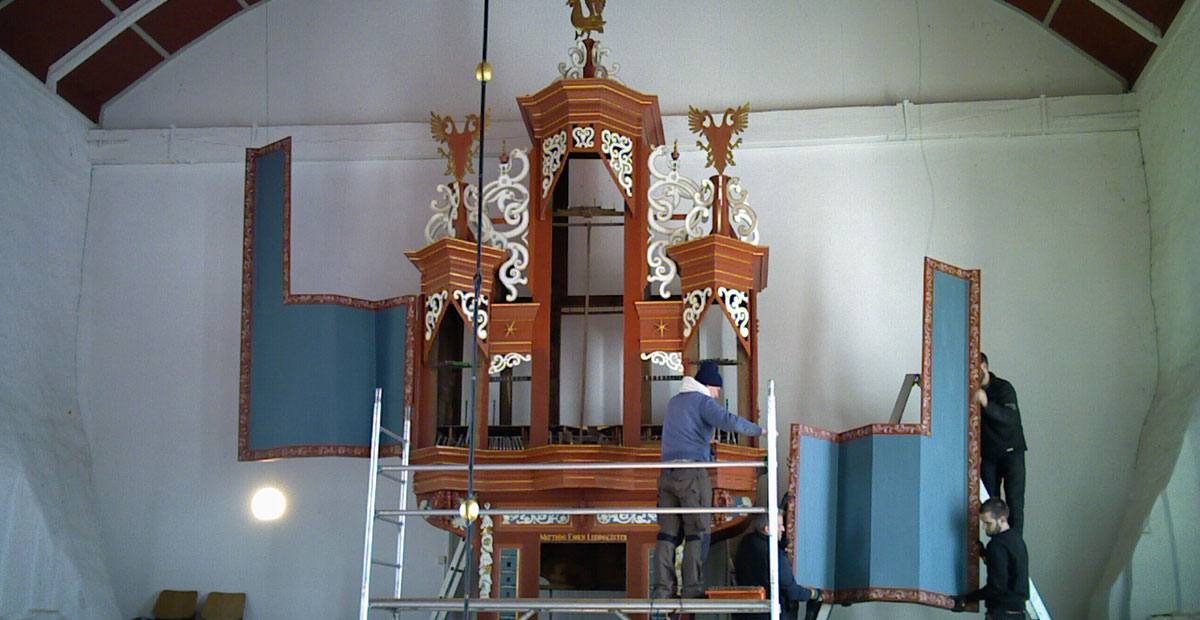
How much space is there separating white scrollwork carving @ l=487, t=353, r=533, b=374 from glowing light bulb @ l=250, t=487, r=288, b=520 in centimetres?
239

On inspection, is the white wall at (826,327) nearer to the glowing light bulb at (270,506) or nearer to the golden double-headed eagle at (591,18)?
the glowing light bulb at (270,506)

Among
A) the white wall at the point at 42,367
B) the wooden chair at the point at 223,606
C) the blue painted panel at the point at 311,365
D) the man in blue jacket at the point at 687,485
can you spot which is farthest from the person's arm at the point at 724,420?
the white wall at the point at 42,367

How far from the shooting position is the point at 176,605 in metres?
10.2

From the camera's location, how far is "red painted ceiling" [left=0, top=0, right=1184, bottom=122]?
10148 millimetres

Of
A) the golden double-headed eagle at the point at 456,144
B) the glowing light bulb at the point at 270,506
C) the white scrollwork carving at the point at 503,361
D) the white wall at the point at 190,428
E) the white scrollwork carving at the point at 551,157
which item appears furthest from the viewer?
the glowing light bulb at the point at 270,506

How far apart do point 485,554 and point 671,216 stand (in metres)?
2.74

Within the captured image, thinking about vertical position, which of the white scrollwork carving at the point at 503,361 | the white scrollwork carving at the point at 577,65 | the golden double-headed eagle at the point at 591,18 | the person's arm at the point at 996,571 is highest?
the golden double-headed eagle at the point at 591,18

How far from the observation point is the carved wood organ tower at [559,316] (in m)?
8.85

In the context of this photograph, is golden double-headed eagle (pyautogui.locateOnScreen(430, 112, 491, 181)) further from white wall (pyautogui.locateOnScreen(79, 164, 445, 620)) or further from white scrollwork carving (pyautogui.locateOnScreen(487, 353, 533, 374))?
white wall (pyautogui.locateOnScreen(79, 164, 445, 620))

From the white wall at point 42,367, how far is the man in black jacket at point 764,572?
184 inches

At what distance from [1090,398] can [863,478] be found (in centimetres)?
231

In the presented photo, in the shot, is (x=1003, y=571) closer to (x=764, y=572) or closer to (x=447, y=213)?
(x=764, y=572)

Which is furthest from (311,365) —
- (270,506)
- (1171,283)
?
(1171,283)

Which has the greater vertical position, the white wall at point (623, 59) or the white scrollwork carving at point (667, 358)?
the white wall at point (623, 59)
